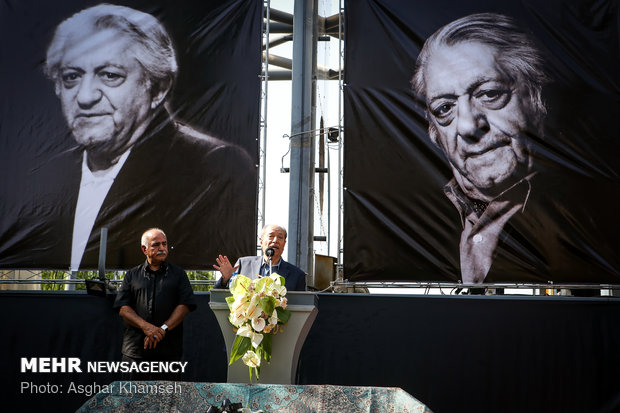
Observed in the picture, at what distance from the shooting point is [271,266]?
11.1 ft

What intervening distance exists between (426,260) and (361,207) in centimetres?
59

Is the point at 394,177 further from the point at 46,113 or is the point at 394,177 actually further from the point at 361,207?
the point at 46,113

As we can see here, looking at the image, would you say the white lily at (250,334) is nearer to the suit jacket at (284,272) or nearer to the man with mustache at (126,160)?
the suit jacket at (284,272)

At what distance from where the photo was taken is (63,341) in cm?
419

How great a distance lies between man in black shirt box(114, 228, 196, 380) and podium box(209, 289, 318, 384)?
1183mm

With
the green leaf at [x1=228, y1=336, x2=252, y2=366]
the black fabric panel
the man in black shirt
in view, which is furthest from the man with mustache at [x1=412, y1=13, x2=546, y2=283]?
the green leaf at [x1=228, y1=336, x2=252, y2=366]

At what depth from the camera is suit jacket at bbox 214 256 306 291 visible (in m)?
3.42

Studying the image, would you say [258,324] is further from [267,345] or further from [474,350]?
[474,350]

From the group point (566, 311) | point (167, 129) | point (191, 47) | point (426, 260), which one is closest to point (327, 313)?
point (426, 260)

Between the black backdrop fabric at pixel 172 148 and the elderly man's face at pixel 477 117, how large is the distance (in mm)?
1385

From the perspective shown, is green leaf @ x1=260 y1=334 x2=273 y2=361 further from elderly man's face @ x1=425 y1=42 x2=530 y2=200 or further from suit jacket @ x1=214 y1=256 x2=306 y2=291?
elderly man's face @ x1=425 y1=42 x2=530 y2=200

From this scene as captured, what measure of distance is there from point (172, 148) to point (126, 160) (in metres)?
0.36

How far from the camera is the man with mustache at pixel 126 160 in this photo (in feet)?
15.7

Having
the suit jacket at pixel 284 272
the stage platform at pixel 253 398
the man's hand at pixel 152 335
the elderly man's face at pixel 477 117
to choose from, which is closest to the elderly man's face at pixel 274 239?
the suit jacket at pixel 284 272
